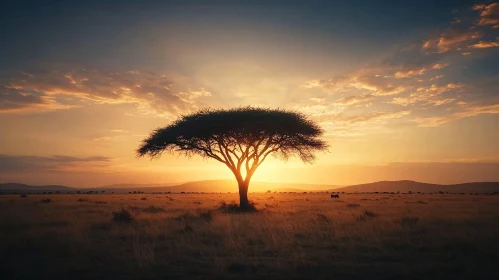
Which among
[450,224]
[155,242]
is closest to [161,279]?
→ [155,242]

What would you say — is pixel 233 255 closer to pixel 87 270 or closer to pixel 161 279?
pixel 161 279

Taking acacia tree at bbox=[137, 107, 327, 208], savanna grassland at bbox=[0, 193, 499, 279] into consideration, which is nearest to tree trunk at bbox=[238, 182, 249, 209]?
acacia tree at bbox=[137, 107, 327, 208]

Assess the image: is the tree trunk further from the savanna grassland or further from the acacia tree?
the savanna grassland

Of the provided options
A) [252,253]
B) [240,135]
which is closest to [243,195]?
[240,135]

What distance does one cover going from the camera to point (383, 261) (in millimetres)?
9172

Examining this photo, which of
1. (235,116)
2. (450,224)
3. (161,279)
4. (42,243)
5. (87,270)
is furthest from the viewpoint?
(235,116)

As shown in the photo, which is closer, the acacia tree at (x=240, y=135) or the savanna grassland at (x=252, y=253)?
the savanna grassland at (x=252, y=253)

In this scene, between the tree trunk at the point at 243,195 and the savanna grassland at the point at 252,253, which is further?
the tree trunk at the point at 243,195

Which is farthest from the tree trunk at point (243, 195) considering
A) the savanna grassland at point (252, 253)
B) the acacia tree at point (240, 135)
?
the savanna grassland at point (252, 253)

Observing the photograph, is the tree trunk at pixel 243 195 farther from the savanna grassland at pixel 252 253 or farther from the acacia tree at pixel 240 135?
the savanna grassland at pixel 252 253

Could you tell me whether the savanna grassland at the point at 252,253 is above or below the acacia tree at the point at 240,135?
below

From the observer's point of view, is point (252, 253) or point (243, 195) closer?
point (252, 253)

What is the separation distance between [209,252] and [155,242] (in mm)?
2880

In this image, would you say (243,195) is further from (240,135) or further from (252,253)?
(252,253)
